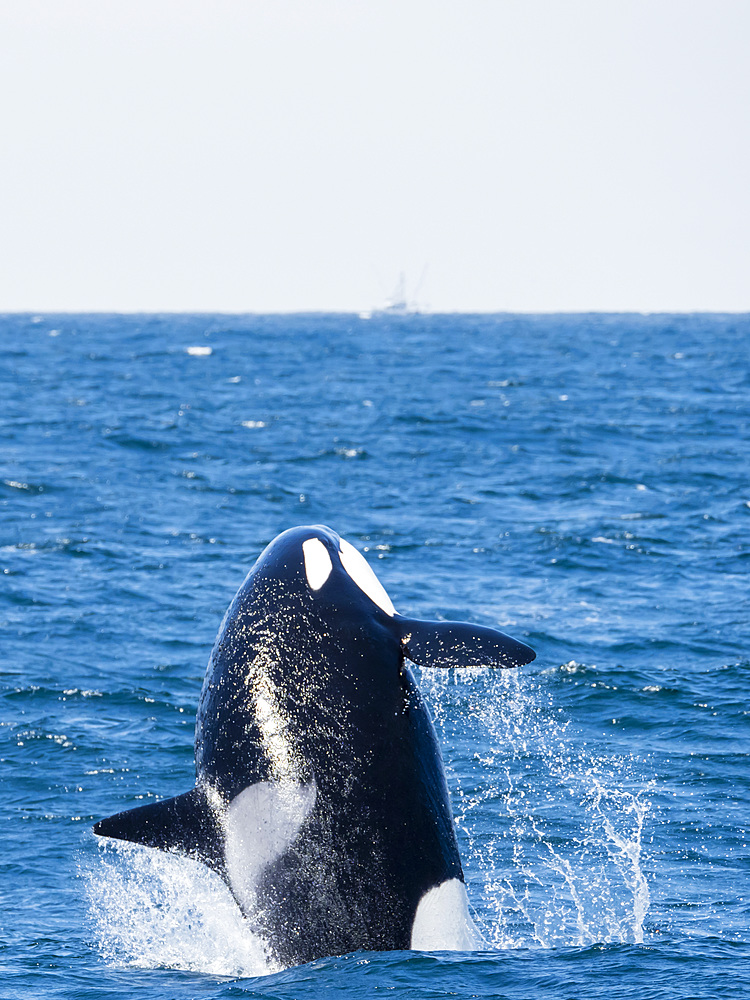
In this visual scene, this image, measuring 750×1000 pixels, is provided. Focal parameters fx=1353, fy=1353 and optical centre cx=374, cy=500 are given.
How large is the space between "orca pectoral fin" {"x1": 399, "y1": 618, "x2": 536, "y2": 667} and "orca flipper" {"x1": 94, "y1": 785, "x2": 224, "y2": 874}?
72.8 inches

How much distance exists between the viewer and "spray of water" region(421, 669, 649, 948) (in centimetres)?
1279

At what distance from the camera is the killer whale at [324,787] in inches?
380

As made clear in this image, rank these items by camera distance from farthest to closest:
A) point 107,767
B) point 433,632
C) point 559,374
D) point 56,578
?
point 559,374, point 56,578, point 107,767, point 433,632

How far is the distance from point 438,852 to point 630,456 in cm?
3450

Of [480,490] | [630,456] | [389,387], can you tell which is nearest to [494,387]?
[389,387]

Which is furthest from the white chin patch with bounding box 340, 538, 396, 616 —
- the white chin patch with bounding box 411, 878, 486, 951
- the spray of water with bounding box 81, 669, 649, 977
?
the spray of water with bounding box 81, 669, 649, 977

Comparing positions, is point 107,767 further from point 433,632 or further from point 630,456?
point 630,456

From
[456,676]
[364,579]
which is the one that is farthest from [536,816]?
[364,579]

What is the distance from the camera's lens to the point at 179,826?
9.56 m

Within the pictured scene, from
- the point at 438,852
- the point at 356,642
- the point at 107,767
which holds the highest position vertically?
the point at 356,642

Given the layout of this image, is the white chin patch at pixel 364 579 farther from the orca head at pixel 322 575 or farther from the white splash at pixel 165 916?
the white splash at pixel 165 916

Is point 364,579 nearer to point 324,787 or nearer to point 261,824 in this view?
point 324,787

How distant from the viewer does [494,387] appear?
71.4 meters

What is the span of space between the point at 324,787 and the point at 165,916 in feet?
10.6
